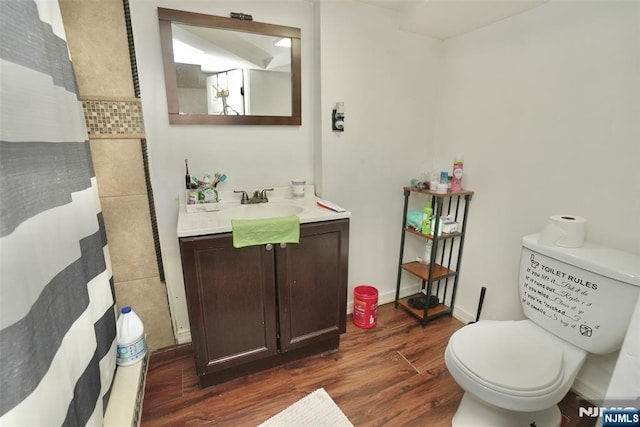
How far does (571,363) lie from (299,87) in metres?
1.86

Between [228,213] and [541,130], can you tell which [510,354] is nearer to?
[541,130]

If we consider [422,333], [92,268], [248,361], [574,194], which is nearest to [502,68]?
[574,194]

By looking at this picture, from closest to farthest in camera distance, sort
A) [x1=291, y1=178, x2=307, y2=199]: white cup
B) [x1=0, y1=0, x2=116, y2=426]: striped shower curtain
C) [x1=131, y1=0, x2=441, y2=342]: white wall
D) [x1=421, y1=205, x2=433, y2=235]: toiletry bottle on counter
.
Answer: [x1=0, y1=0, x2=116, y2=426]: striped shower curtain → [x1=131, y1=0, x2=441, y2=342]: white wall → [x1=291, y1=178, x2=307, y2=199]: white cup → [x1=421, y1=205, x2=433, y2=235]: toiletry bottle on counter

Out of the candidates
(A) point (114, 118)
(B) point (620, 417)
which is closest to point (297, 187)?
(A) point (114, 118)

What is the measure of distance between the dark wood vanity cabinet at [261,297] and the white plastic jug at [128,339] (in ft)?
1.01

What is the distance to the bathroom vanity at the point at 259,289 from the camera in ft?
4.19

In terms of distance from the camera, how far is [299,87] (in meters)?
1.72

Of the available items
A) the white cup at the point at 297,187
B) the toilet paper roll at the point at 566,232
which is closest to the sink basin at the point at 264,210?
the white cup at the point at 297,187

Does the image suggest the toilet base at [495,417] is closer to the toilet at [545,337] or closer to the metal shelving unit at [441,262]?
the toilet at [545,337]

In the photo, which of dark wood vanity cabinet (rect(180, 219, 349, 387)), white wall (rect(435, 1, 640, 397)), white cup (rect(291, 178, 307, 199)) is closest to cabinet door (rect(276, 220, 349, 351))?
dark wood vanity cabinet (rect(180, 219, 349, 387))

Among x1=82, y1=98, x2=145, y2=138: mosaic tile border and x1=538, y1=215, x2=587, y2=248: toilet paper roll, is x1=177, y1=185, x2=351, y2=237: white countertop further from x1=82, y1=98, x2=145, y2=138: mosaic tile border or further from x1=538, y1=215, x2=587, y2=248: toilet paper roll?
x1=538, y1=215, x2=587, y2=248: toilet paper roll

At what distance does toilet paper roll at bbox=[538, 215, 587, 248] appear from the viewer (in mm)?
1215

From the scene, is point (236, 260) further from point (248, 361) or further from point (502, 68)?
point (502, 68)

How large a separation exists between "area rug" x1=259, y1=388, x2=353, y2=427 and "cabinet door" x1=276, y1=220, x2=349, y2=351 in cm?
27
